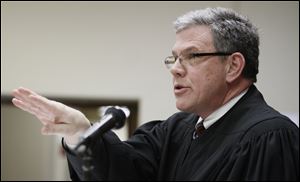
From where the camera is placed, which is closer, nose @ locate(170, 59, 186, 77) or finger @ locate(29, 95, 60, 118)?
finger @ locate(29, 95, 60, 118)

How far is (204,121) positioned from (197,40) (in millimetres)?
246

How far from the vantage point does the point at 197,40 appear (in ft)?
4.58

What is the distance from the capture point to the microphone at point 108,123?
1.04 m

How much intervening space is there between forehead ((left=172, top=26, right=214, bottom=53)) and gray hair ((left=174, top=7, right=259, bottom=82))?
0.01m

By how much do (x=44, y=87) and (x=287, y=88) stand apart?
1.68m

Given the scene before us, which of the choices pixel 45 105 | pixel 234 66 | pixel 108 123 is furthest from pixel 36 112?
pixel 234 66

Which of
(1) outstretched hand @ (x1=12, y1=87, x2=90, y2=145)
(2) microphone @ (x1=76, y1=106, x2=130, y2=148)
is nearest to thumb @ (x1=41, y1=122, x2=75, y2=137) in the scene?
(1) outstretched hand @ (x1=12, y1=87, x2=90, y2=145)

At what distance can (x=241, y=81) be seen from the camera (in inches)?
57.2

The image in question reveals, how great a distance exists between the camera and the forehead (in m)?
1.39

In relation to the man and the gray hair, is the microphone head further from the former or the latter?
the gray hair

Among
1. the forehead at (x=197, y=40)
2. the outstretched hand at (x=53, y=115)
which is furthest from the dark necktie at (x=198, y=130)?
the outstretched hand at (x=53, y=115)

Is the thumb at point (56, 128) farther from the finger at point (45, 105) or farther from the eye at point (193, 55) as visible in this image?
the eye at point (193, 55)

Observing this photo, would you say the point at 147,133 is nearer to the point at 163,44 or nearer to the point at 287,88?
the point at 163,44

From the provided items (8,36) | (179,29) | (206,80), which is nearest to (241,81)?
(206,80)
